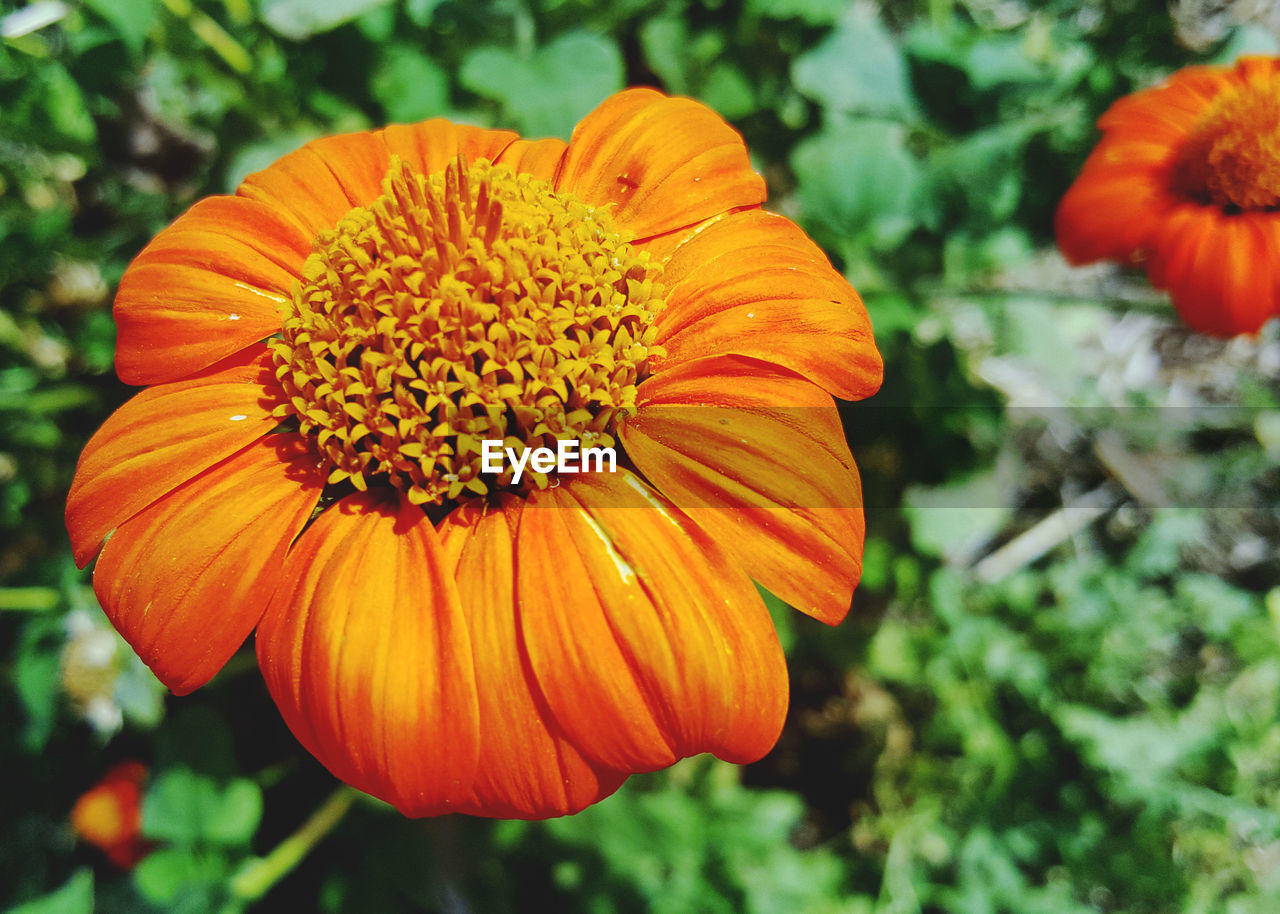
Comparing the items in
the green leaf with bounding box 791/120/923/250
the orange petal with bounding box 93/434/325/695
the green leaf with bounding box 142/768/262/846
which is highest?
the orange petal with bounding box 93/434/325/695

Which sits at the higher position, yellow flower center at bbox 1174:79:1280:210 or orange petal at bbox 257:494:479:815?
orange petal at bbox 257:494:479:815

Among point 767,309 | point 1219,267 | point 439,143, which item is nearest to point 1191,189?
point 1219,267

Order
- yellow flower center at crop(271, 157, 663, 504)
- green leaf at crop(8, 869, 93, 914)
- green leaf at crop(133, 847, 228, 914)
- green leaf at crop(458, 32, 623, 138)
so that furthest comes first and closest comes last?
green leaf at crop(458, 32, 623, 138) < green leaf at crop(8, 869, 93, 914) < green leaf at crop(133, 847, 228, 914) < yellow flower center at crop(271, 157, 663, 504)

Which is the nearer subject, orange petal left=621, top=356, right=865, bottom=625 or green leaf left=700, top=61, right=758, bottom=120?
orange petal left=621, top=356, right=865, bottom=625

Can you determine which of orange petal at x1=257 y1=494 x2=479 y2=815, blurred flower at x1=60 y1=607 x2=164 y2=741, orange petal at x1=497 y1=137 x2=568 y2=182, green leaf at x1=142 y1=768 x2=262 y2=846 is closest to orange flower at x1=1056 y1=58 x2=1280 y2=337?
orange petal at x1=497 y1=137 x2=568 y2=182

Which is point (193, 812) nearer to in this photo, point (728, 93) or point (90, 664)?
point (90, 664)

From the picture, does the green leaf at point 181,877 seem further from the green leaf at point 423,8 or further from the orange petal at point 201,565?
the green leaf at point 423,8

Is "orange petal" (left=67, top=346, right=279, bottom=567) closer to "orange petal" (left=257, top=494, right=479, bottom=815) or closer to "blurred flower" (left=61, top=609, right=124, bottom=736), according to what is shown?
"orange petal" (left=257, top=494, right=479, bottom=815)
